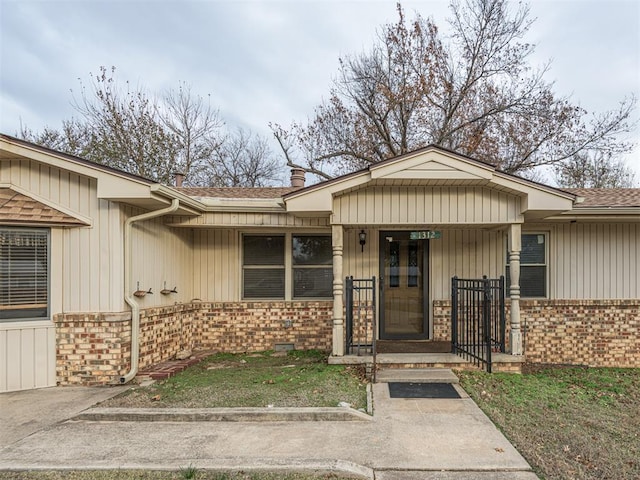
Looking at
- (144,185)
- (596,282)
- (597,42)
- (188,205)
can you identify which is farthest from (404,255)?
(597,42)

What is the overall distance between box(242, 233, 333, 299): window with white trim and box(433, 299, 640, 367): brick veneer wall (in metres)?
3.86

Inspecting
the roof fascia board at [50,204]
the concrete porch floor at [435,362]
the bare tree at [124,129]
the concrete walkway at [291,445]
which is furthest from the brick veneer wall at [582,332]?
the bare tree at [124,129]

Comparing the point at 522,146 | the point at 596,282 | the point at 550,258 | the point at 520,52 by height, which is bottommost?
the point at 596,282

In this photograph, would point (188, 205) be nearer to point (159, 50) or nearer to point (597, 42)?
point (159, 50)

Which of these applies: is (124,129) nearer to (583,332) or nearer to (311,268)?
(311,268)

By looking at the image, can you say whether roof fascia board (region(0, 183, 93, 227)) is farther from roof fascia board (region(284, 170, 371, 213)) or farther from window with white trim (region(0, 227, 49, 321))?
roof fascia board (region(284, 170, 371, 213))

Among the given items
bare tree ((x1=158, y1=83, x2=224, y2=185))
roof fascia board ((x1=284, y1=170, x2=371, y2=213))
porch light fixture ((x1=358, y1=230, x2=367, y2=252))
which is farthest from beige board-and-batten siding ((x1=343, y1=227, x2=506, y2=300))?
bare tree ((x1=158, y1=83, x2=224, y2=185))

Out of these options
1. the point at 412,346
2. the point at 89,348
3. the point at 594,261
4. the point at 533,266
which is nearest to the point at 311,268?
the point at 412,346

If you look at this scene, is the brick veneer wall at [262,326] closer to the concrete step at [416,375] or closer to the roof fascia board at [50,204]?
the concrete step at [416,375]

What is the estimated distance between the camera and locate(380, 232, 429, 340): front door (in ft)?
24.1

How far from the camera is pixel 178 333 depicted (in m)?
6.75

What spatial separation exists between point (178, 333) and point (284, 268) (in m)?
2.28

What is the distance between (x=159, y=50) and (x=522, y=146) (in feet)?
46.2

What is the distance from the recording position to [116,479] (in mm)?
2801
